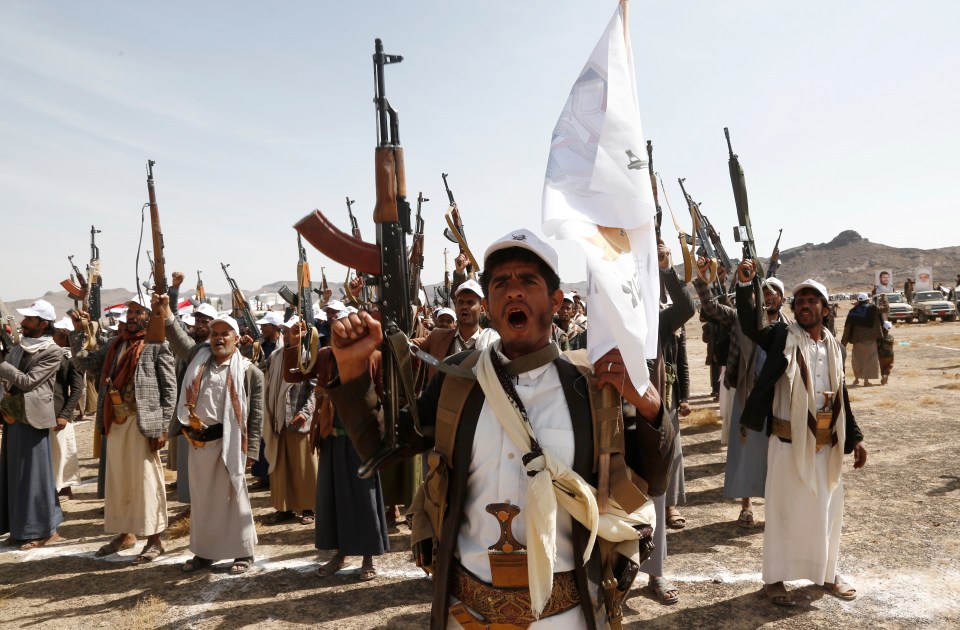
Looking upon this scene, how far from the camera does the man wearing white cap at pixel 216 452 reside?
530cm

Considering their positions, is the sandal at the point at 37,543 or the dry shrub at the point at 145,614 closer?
the dry shrub at the point at 145,614

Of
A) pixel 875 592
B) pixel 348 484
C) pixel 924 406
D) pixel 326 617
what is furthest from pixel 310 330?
pixel 924 406

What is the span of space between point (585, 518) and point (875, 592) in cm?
376

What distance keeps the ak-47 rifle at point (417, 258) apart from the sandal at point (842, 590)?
11.7 feet

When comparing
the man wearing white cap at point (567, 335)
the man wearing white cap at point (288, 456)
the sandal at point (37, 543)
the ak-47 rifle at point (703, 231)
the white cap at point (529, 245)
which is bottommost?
the sandal at point (37, 543)

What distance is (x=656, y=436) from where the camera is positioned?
2.05 metres

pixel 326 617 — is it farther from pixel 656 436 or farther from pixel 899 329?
pixel 899 329

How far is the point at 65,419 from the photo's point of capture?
669cm

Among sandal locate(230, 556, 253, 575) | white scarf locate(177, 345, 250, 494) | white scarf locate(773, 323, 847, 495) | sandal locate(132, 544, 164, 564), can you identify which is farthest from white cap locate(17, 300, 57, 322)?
white scarf locate(773, 323, 847, 495)

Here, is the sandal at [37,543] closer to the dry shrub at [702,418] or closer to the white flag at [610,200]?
the white flag at [610,200]

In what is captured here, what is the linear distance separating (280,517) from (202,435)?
1.90 m

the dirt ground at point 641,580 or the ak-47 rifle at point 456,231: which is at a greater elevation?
the ak-47 rifle at point 456,231

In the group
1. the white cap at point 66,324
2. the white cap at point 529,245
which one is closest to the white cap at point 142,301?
the white cap at point 66,324

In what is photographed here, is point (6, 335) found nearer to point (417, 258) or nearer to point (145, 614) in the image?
point (145, 614)
